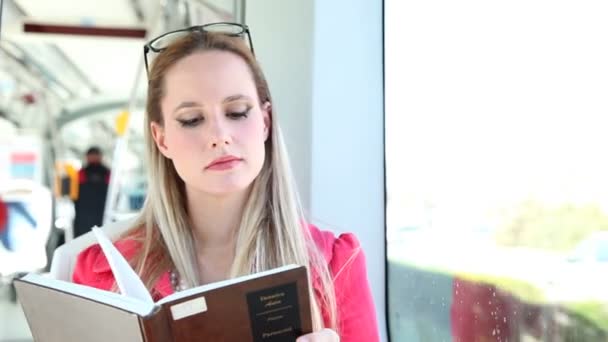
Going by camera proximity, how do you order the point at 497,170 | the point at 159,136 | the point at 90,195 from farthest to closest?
the point at 90,195
the point at 159,136
the point at 497,170

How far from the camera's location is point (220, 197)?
1.31 metres

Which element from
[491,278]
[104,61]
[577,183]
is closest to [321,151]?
[491,278]

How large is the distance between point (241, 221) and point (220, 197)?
0.07 metres

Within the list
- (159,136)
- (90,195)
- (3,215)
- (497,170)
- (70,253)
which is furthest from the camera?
(90,195)

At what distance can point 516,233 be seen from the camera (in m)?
1.10

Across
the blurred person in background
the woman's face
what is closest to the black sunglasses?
the woman's face

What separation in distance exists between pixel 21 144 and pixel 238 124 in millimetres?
7162

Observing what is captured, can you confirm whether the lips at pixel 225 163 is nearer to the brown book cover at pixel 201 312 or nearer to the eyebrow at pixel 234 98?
the eyebrow at pixel 234 98

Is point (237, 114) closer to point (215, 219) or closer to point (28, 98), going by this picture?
point (215, 219)

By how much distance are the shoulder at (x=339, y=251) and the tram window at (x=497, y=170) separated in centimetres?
23

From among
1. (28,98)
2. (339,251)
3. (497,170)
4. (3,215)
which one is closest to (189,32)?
(339,251)

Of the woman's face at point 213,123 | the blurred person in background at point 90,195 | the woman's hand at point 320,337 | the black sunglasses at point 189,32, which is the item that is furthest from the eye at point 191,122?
the blurred person in background at point 90,195

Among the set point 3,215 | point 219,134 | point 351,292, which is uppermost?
point 219,134

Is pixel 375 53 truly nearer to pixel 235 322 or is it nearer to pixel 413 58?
pixel 413 58
